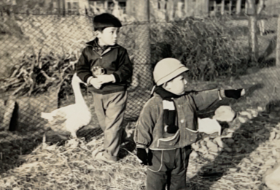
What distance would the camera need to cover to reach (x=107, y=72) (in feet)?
11.7

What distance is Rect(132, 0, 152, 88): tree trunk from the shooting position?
607 cm

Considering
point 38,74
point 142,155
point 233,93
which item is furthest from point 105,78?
point 38,74

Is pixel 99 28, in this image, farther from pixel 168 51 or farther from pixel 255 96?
pixel 255 96

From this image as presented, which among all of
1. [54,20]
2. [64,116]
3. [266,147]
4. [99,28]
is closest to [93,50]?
[99,28]

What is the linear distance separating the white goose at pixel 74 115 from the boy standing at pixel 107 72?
39cm

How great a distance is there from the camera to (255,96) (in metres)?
6.46

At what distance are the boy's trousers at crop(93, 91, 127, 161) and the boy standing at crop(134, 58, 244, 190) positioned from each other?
1138 mm

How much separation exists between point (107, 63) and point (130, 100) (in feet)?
9.05

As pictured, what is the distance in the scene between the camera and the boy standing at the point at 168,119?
2.46m

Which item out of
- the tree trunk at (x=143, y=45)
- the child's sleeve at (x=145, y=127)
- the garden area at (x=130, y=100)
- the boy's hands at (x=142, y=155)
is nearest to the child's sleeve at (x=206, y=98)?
the child's sleeve at (x=145, y=127)

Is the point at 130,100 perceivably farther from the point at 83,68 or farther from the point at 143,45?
the point at 83,68

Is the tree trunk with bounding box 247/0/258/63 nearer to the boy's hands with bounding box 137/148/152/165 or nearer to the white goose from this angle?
the white goose

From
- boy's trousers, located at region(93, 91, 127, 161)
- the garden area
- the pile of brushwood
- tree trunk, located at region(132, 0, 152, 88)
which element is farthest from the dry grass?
tree trunk, located at region(132, 0, 152, 88)

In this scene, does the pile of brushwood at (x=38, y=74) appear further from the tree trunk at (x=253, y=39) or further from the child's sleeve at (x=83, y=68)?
the tree trunk at (x=253, y=39)
